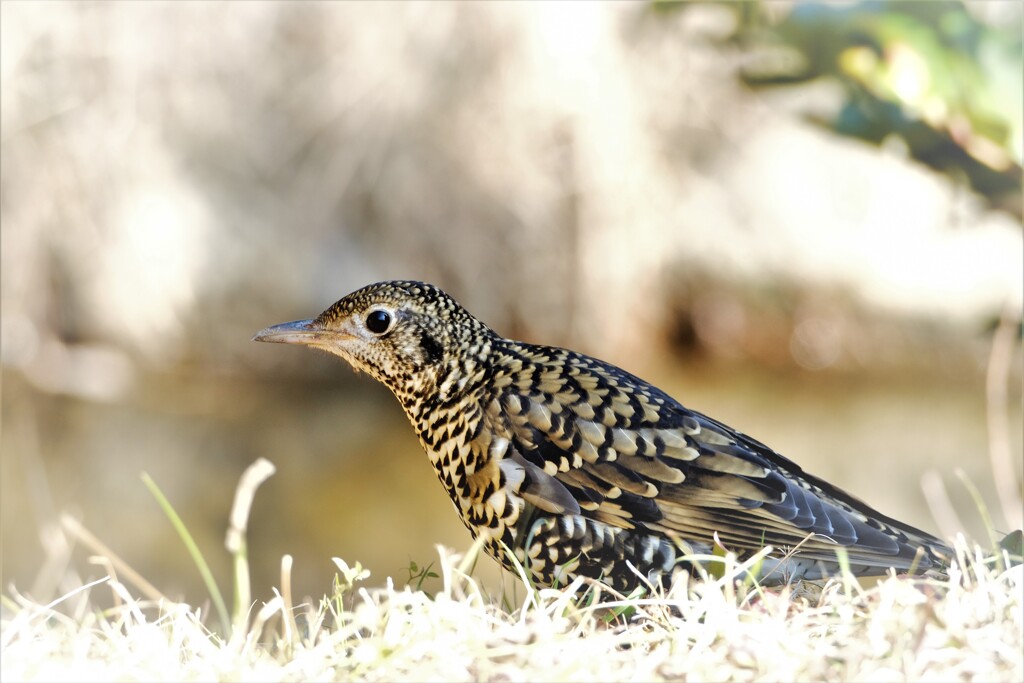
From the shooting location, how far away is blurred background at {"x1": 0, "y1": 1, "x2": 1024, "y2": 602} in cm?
926

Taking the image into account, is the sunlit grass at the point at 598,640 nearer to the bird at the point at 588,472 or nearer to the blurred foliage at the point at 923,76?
the bird at the point at 588,472

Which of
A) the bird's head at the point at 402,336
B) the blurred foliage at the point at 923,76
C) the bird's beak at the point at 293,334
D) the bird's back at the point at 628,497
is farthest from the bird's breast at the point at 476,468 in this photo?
the blurred foliage at the point at 923,76

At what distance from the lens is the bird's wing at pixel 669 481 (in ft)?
9.45

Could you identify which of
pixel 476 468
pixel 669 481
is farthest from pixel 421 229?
pixel 669 481

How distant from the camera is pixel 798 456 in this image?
784 centimetres

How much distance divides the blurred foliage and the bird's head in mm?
1078

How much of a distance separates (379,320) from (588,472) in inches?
30.3

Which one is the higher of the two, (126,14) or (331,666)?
(126,14)

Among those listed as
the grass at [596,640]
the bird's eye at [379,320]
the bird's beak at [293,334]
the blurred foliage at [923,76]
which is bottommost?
the grass at [596,640]

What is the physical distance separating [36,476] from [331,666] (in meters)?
6.51

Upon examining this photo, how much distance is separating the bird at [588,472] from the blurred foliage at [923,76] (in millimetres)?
943

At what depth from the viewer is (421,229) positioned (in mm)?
10031

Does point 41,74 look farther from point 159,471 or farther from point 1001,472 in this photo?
point 1001,472

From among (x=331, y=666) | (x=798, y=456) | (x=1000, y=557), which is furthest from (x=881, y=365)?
(x=331, y=666)
